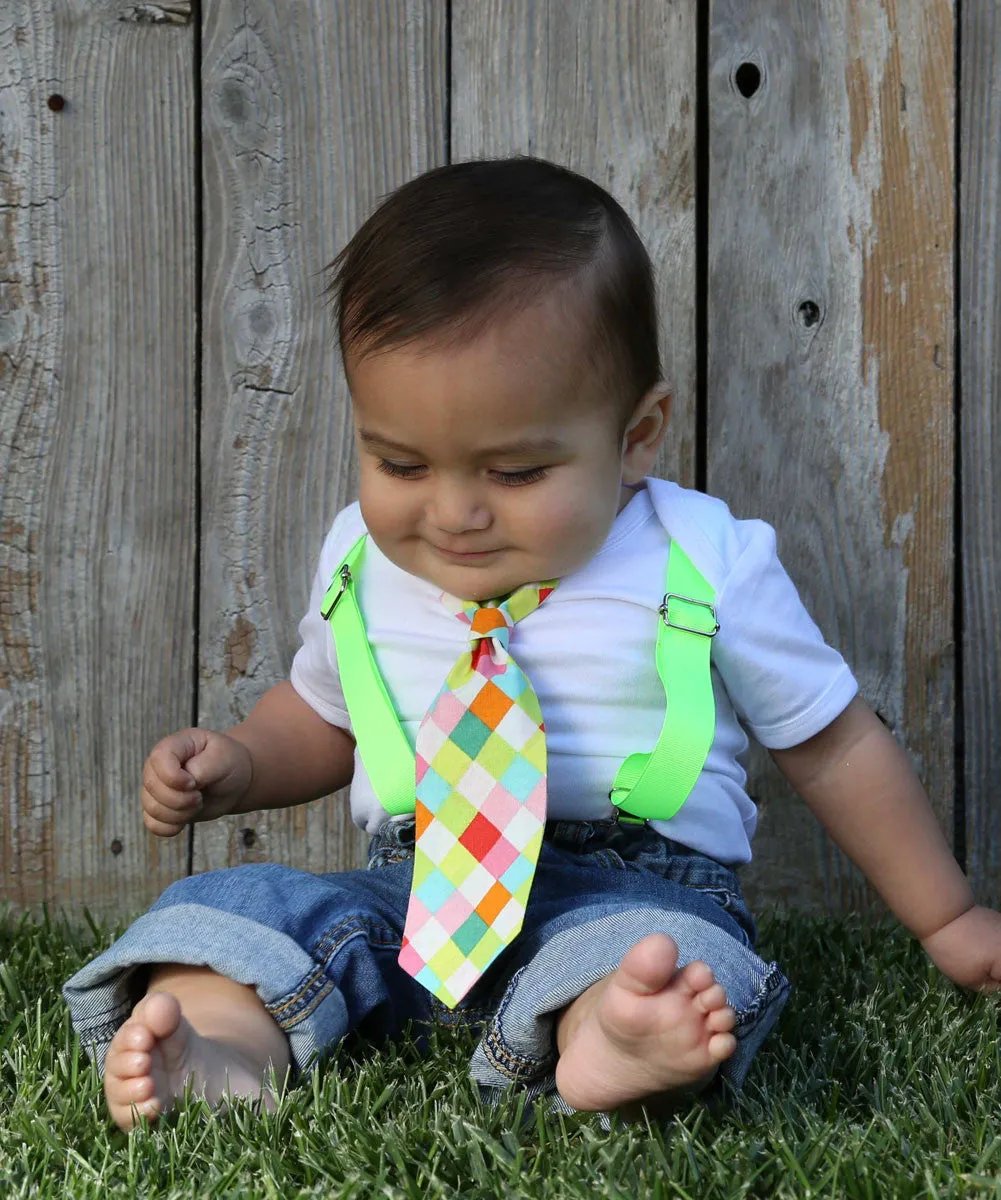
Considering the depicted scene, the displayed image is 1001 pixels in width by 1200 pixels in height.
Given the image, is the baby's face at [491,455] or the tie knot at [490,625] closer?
the baby's face at [491,455]

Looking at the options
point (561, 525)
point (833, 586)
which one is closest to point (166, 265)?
point (561, 525)

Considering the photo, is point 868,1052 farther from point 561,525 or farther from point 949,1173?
point 561,525

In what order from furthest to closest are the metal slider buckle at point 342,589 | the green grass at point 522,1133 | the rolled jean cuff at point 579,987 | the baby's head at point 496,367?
1. the metal slider buckle at point 342,589
2. the baby's head at point 496,367
3. the rolled jean cuff at point 579,987
4. the green grass at point 522,1133

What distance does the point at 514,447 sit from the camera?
5.44ft

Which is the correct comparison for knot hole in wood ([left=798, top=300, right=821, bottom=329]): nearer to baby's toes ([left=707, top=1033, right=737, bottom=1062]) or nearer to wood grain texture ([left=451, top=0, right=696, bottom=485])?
wood grain texture ([left=451, top=0, right=696, bottom=485])

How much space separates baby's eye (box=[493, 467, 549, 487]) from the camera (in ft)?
5.57

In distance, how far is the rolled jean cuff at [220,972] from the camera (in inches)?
62.2

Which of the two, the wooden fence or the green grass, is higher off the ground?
the wooden fence

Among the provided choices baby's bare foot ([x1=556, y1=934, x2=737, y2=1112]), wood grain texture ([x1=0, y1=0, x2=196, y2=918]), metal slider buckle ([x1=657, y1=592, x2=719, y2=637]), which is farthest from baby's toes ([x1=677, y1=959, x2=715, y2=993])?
wood grain texture ([x1=0, y1=0, x2=196, y2=918])

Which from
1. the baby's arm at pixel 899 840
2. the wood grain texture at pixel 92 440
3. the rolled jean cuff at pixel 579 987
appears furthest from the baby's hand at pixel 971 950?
the wood grain texture at pixel 92 440

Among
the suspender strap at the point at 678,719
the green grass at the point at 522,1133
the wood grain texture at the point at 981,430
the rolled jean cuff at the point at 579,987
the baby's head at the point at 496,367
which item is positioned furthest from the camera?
the wood grain texture at the point at 981,430

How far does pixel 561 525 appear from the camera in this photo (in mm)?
1724

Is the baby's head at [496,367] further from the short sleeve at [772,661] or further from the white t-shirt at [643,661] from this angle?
the short sleeve at [772,661]

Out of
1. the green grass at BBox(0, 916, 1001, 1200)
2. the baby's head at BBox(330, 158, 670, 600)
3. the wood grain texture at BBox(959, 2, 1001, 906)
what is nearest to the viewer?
the green grass at BBox(0, 916, 1001, 1200)
